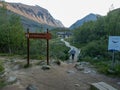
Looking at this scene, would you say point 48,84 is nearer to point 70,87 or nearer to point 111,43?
point 70,87

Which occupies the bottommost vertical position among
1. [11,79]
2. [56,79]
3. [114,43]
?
[56,79]

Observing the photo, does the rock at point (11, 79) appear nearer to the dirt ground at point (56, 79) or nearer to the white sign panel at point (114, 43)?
the dirt ground at point (56, 79)

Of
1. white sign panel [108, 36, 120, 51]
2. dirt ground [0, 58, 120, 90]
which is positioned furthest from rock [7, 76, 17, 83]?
white sign panel [108, 36, 120, 51]

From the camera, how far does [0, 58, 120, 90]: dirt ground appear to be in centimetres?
846

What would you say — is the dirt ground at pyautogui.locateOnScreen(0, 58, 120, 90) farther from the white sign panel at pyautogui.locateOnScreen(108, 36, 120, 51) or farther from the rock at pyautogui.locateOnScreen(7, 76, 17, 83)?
the white sign panel at pyautogui.locateOnScreen(108, 36, 120, 51)

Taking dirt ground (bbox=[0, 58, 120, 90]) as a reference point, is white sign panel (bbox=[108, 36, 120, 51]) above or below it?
above

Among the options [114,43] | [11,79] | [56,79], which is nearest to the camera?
[11,79]

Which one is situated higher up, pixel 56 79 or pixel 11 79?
pixel 11 79

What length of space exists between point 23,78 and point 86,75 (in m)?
3.00

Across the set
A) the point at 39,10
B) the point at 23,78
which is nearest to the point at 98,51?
the point at 23,78

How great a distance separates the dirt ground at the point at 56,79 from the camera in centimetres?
846

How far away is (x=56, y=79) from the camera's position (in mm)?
9469

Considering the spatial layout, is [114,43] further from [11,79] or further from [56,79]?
[11,79]

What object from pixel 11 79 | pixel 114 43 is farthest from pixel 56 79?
pixel 114 43
